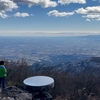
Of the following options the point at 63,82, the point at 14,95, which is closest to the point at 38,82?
the point at 14,95

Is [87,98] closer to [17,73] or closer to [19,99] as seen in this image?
[19,99]

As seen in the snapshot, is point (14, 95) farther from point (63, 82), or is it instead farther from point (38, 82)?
point (63, 82)

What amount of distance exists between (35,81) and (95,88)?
14.5 feet

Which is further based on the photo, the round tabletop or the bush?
the bush

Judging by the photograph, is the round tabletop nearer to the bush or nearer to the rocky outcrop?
the rocky outcrop

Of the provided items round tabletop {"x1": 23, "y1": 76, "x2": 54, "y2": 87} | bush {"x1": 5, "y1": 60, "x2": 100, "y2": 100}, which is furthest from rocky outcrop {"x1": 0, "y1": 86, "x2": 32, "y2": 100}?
bush {"x1": 5, "y1": 60, "x2": 100, "y2": 100}

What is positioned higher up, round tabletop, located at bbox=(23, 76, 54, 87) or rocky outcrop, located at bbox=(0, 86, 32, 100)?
round tabletop, located at bbox=(23, 76, 54, 87)

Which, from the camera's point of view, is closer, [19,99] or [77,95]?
[19,99]

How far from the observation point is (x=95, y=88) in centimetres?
1067

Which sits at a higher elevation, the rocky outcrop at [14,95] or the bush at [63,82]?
the rocky outcrop at [14,95]

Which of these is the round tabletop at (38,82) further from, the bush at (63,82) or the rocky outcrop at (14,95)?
the bush at (63,82)

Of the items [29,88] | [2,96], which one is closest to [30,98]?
[29,88]

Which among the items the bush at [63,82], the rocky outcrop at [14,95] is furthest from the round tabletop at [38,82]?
the bush at [63,82]

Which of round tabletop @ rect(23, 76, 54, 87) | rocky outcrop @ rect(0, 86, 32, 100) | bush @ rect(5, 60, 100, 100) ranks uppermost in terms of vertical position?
round tabletop @ rect(23, 76, 54, 87)
